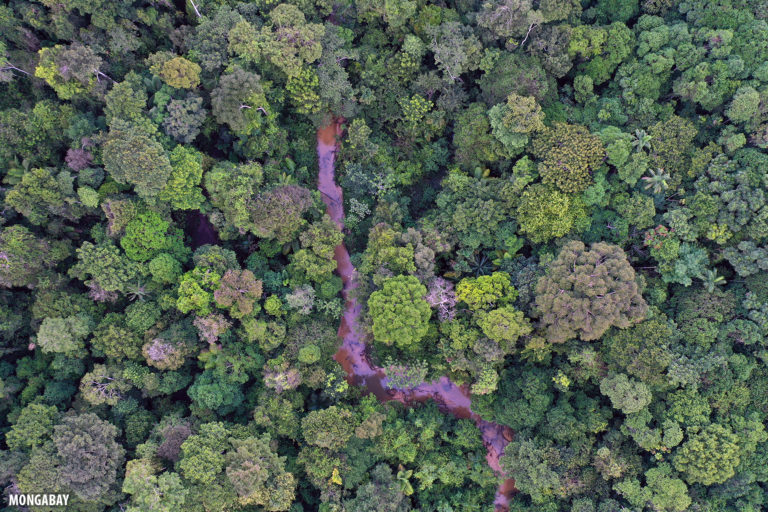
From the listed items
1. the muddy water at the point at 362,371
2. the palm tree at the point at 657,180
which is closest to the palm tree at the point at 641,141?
the palm tree at the point at 657,180

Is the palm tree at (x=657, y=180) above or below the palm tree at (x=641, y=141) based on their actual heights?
below

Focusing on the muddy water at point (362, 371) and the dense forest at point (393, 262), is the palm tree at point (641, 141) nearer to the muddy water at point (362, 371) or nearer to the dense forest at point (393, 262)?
the dense forest at point (393, 262)

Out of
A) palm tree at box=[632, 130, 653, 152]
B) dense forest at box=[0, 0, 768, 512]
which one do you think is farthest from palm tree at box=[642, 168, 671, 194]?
palm tree at box=[632, 130, 653, 152]

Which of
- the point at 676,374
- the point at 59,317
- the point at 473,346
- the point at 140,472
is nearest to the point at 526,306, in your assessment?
the point at 473,346

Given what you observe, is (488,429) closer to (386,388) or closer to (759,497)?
(386,388)

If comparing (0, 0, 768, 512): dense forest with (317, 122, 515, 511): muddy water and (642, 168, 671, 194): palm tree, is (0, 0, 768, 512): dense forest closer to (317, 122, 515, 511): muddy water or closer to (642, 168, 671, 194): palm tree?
(642, 168, 671, 194): palm tree
